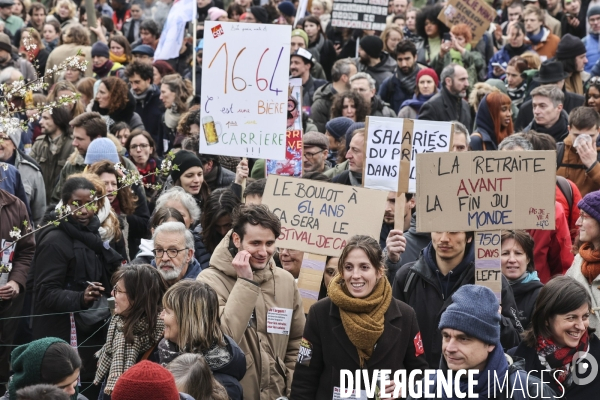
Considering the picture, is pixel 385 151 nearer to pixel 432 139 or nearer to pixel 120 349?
pixel 432 139

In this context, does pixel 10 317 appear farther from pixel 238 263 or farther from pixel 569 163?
pixel 569 163

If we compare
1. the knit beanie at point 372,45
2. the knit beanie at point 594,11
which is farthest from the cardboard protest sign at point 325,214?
the knit beanie at point 594,11

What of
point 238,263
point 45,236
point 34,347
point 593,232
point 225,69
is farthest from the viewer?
point 225,69

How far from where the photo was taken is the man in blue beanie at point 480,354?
15.6 feet

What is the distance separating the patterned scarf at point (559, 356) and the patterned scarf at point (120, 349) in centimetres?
212

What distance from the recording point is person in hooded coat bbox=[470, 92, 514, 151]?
433 inches

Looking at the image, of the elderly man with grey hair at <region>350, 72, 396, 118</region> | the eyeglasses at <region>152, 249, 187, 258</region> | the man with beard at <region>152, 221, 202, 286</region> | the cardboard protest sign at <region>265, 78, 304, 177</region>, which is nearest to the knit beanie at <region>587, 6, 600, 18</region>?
the elderly man with grey hair at <region>350, 72, 396, 118</region>

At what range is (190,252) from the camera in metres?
6.81

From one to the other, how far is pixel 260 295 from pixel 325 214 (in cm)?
110

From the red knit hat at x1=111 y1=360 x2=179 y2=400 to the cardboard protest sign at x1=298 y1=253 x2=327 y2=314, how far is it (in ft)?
Result: 8.34

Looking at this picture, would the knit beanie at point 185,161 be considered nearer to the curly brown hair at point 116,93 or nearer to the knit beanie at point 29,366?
the curly brown hair at point 116,93

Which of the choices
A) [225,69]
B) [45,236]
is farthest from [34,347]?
[225,69]

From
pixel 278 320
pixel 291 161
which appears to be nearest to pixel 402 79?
pixel 291 161

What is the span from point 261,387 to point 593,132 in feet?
14.3
